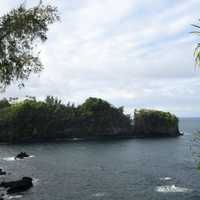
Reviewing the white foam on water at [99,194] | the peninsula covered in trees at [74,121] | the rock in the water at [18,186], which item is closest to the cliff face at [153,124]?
the peninsula covered in trees at [74,121]

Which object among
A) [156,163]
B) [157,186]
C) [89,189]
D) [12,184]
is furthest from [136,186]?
[156,163]

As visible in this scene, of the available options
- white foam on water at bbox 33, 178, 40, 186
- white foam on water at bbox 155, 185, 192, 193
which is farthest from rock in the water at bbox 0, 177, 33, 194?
white foam on water at bbox 155, 185, 192, 193

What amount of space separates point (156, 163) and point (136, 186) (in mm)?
31489

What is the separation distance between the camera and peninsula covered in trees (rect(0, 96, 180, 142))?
161 meters

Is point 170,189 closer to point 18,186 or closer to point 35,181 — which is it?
point 18,186

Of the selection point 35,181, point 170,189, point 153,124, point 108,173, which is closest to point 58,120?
point 153,124

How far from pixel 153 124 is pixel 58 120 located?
147ft

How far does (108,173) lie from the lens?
75188 millimetres

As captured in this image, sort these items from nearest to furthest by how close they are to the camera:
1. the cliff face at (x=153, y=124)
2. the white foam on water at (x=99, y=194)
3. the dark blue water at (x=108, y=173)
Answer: the white foam on water at (x=99, y=194), the dark blue water at (x=108, y=173), the cliff face at (x=153, y=124)

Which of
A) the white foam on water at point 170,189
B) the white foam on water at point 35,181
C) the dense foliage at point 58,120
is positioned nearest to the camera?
the white foam on water at point 170,189

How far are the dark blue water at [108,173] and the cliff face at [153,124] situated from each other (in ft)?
195

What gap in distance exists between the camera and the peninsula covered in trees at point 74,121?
16112 cm

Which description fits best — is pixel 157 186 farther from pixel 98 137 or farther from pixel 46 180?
pixel 98 137

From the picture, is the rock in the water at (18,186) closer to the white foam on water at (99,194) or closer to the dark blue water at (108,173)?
the dark blue water at (108,173)
